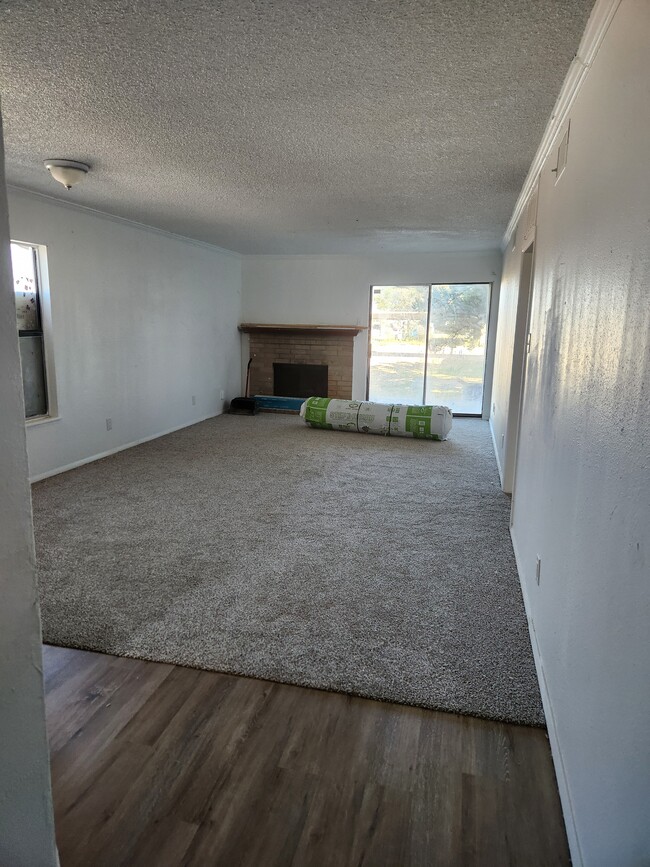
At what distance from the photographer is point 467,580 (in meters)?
2.92

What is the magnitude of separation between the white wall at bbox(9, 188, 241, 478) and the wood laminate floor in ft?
10.7

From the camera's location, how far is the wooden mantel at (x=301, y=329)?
796 centimetres

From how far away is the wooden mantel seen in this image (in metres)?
7.96

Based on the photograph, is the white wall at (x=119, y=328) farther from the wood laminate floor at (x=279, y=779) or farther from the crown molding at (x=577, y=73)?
the wood laminate floor at (x=279, y=779)

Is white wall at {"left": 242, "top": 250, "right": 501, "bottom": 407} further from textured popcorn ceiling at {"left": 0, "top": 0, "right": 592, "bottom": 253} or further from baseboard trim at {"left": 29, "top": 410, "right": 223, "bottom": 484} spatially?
textured popcorn ceiling at {"left": 0, "top": 0, "right": 592, "bottom": 253}

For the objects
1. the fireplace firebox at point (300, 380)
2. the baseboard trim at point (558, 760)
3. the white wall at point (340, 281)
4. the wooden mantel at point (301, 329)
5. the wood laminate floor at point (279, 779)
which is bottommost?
the wood laminate floor at point (279, 779)

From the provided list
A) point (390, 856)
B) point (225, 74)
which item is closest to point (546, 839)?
point (390, 856)

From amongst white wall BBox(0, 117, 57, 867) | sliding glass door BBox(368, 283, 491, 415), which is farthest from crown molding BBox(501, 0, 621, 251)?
sliding glass door BBox(368, 283, 491, 415)

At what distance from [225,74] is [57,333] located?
130 inches

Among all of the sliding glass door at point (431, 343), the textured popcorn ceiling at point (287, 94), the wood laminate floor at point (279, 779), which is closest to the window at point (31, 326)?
the textured popcorn ceiling at point (287, 94)

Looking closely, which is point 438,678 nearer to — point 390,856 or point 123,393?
point 390,856

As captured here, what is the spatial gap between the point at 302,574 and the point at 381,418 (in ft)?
12.1

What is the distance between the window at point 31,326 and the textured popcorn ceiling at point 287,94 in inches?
23.3

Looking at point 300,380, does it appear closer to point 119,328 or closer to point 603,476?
point 119,328
